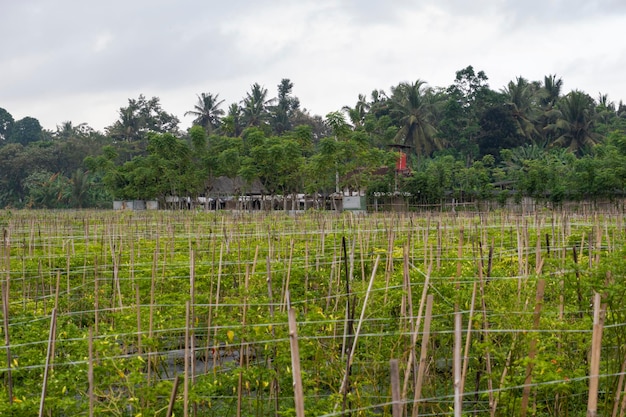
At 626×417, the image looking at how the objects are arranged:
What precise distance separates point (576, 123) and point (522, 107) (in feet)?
12.0

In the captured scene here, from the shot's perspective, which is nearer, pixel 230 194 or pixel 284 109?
pixel 230 194

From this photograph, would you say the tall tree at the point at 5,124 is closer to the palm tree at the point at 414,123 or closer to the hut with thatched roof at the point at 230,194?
the hut with thatched roof at the point at 230,194

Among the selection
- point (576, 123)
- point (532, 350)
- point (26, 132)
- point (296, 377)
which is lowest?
point (532, 350)

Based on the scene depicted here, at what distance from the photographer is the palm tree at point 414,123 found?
4122cm

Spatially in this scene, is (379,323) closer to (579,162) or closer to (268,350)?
(268,350)

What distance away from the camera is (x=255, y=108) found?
46562 millimetres

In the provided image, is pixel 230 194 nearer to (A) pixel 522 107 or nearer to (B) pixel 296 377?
(A) pixel 522 107

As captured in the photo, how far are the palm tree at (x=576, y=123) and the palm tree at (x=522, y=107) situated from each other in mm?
1377

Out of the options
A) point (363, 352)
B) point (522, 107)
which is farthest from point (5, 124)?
point (363, 352)

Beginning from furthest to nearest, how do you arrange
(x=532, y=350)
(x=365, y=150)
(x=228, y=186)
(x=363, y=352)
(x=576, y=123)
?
(x=228, y=186) < (x=576, y=123) < (x=365, y=150) < (x=363, y=352) < (x=532, y=350)

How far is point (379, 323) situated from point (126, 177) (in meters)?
31.1

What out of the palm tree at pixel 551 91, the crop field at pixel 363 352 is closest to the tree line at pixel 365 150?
the palm tree at pixel 551 91

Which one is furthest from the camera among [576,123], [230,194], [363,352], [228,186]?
[228,186]

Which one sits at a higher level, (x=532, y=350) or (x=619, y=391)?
(x=532, y=350)
